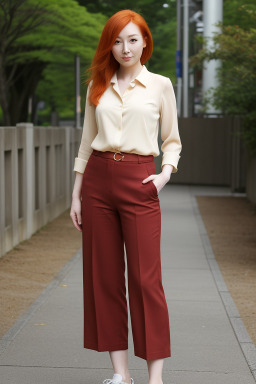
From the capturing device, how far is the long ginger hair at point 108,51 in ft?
14.9

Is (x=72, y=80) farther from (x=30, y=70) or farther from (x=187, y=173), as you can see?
(x=187, y=173)

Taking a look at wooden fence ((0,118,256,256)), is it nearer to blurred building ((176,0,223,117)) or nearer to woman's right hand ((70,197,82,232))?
blurred building ((176,0,223,117))

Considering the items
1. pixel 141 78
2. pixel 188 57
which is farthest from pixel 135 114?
pixel 188 57

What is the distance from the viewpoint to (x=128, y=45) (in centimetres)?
457

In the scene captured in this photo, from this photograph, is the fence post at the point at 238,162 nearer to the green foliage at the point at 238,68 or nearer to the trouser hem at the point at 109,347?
the green foliage at the point at 238,68

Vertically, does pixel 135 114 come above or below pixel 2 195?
above

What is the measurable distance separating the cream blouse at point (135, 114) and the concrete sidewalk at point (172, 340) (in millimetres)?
1421

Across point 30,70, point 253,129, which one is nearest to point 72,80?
point 30,70

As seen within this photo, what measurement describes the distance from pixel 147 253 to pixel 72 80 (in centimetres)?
2971

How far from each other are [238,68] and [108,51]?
32.3 ft

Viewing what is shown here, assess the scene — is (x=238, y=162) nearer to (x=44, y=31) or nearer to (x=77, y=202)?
(x=44, y=31)

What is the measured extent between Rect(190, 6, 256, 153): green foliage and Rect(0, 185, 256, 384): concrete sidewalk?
17.9 ft

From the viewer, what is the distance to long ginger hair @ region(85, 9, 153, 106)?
179 inches

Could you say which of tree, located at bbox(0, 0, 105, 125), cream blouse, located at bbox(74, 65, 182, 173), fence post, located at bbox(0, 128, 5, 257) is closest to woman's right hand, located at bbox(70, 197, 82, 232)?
cream blouse, located at bbox(74, 65, 182, 173)
